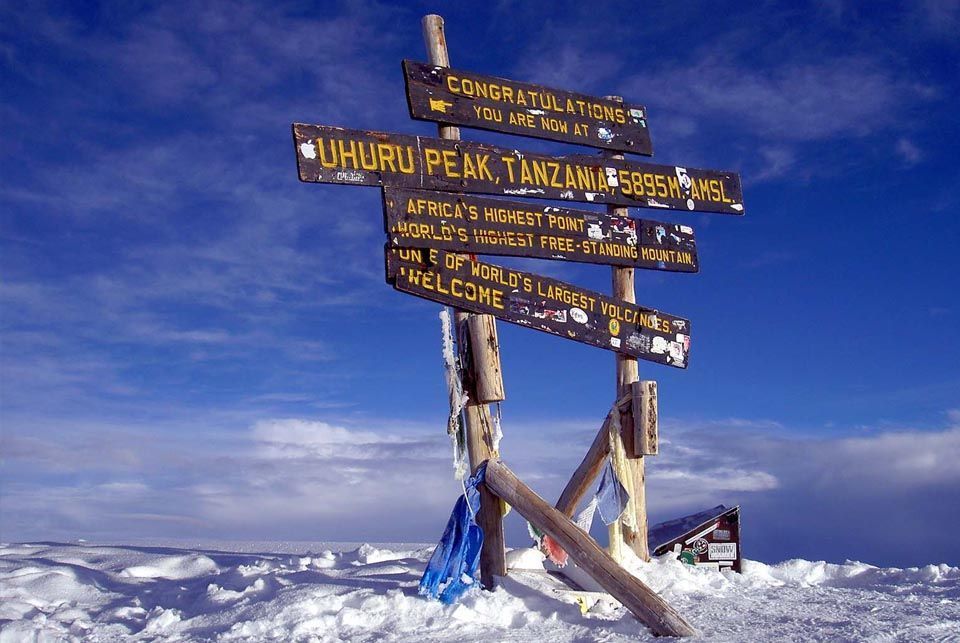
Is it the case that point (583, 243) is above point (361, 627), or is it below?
above

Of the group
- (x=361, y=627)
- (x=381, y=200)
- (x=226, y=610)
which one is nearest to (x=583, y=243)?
(x=381, y=200)

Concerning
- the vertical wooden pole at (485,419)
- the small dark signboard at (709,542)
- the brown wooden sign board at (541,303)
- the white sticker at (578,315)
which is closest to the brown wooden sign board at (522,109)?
the brown wooden sign board at (541,303)

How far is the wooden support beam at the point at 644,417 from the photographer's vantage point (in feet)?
26.6

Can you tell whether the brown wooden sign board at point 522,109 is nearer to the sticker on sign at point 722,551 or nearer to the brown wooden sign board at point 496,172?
the brown wooden sign board at point 496,172

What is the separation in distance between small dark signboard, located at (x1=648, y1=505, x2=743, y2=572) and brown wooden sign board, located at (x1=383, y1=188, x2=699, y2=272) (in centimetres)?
270

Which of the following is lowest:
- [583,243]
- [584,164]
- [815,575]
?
[815,575]

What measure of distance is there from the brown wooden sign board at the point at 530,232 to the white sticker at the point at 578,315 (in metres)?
0.49

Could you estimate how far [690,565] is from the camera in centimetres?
870

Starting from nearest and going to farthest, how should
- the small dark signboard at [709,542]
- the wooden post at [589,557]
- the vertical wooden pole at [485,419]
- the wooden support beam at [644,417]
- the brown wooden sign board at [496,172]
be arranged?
the wooden post at [589,557], the brown wooden sign board at [496,172], the vertical wooden pole at [485,419], the wooden support beam at [644,417], the small dark signboard at [709,542]

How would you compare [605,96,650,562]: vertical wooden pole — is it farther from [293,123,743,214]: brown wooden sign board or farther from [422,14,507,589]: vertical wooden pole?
[422,14,507,589]: vertical wooden pole

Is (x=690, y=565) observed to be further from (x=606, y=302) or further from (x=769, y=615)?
(x=606, y=302)

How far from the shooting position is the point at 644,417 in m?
8.11

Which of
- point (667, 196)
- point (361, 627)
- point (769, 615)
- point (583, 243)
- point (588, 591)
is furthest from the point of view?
→ point (667, 196)

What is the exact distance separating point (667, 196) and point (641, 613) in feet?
14.1
